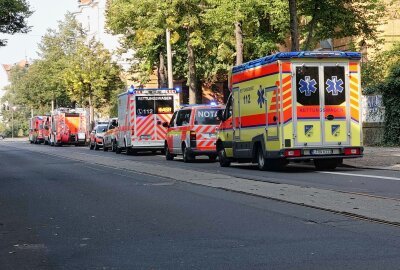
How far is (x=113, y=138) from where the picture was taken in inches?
1534

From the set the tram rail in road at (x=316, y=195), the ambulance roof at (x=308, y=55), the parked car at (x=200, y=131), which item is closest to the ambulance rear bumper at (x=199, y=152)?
the parked car at (x=200, y=131)

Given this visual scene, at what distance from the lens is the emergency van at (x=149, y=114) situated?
32.6 m

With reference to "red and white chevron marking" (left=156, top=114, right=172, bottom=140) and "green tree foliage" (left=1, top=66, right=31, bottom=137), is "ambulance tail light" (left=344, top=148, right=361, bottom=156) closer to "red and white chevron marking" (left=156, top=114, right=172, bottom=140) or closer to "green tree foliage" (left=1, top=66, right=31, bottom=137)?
"red and white chevron marking" (left=156, top=114, right=172, bottom=140)

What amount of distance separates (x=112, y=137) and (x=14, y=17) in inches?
338

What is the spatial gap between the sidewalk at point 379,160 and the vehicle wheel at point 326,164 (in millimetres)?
915

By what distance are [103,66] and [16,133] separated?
6880cm

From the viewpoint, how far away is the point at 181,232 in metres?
8.64

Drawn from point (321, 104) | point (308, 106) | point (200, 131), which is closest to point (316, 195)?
point (308, 106)

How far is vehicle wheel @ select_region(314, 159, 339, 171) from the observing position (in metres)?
20.0

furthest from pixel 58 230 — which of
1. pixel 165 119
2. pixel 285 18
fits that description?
pixel 285 18

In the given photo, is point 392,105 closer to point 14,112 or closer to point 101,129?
point 101,129

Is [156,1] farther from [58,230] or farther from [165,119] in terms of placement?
[58,230]

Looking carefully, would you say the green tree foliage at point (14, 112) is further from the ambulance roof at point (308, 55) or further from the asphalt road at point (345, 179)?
the asphalt road at point (345, 179)

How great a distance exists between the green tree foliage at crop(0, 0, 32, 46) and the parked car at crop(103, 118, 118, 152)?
720 cm
